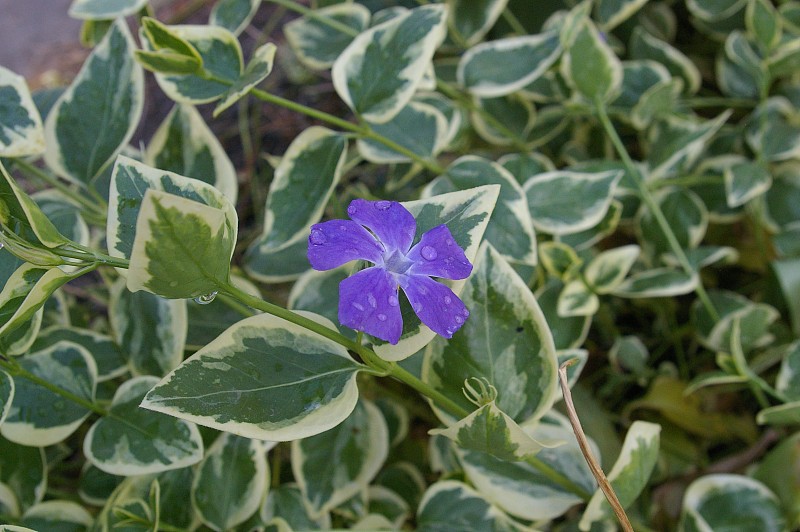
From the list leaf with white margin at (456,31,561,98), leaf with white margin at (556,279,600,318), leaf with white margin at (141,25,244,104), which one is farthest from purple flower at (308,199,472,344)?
leaf with white margin at (456,31,561,98)

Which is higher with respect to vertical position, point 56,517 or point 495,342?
point 495,342

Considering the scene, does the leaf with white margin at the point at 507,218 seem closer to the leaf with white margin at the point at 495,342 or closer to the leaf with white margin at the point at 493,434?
the leaf with white margin at the point at 495,342

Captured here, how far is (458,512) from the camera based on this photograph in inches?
36.8

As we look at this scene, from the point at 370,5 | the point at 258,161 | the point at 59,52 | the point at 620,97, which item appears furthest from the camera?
the point at 59,52

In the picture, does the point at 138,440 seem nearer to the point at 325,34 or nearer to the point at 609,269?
the point at 609,269

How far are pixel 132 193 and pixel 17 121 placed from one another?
13.1 inches

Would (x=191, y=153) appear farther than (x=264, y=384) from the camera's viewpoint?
Yes

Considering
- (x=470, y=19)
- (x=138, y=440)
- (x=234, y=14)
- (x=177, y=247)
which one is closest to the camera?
(x=177, y=247)

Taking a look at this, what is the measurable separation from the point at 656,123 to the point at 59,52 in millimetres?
1643

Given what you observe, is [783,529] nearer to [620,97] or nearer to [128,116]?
[620,97]

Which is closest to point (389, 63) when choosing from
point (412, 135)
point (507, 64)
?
point (412, 135)

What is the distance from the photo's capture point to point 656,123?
4.36 ft

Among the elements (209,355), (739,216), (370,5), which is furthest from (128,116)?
(739,216)

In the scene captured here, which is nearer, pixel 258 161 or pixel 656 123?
pixel 656 123
